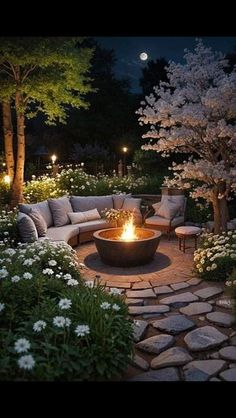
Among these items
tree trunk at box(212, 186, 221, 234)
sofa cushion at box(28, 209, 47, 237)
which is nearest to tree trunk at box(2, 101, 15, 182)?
sofa cushion at box(28, 209, 47, 237)

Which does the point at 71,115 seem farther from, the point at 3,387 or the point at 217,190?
the point at 3,387

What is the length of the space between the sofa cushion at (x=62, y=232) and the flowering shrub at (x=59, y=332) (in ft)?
10.9

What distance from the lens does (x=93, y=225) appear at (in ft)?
29.9

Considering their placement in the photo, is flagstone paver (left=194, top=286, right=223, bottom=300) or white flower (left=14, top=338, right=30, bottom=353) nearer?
white flower (left=14, top=338, right=30, bottom=353)

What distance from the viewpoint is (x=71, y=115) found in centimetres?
2172

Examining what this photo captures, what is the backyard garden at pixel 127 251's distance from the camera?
3.42 m

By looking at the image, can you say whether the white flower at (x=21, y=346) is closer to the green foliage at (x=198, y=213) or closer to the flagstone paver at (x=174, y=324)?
the flagstone paver at (x=174, y=324)

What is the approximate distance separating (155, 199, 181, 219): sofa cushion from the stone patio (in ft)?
5.76

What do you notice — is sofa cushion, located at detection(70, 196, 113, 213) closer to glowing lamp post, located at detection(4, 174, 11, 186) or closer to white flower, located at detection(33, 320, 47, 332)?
glowing lamp post, located at detection(4, 174, 11, 186)

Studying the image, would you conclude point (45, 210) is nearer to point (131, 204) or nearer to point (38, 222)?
point (38, 222)

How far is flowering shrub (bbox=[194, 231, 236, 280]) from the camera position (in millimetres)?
6320

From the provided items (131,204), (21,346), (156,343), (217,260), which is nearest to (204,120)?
(217,260)

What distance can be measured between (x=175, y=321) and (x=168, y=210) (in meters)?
4.72
